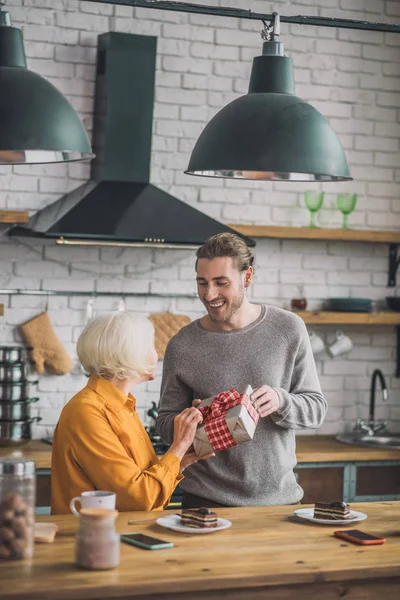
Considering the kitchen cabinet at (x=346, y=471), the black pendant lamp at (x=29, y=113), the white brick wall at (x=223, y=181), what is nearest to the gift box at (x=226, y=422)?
the black pendant lamp at (x=29, y=113)

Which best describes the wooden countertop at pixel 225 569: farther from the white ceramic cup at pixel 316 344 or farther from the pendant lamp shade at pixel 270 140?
the white ceramic cup at pixel 316 344

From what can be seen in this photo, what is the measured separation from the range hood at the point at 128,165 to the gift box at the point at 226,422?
5.67ft

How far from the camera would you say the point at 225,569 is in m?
2.33

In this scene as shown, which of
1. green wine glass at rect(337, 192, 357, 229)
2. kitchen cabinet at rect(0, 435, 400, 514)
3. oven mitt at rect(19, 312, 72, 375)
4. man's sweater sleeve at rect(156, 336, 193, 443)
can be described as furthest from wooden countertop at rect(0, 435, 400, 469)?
man's sweater sleeve at rect(156, 336, 193, 443)

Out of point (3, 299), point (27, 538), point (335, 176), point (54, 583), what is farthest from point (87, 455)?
point (3, 299)

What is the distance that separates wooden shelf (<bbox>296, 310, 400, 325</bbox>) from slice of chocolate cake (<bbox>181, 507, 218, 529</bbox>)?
252 cm

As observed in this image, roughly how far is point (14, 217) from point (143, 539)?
241 centimetres

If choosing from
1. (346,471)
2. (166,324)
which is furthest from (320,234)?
(346,471)

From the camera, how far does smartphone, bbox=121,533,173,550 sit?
249 cm

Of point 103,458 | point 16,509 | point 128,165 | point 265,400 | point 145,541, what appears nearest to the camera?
point 16,509

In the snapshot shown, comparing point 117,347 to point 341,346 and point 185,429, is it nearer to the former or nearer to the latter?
point 185,429

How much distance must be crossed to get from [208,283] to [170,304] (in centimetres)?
194

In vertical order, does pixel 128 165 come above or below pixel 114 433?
above

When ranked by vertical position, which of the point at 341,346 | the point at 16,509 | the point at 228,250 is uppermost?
the point at 228,250
